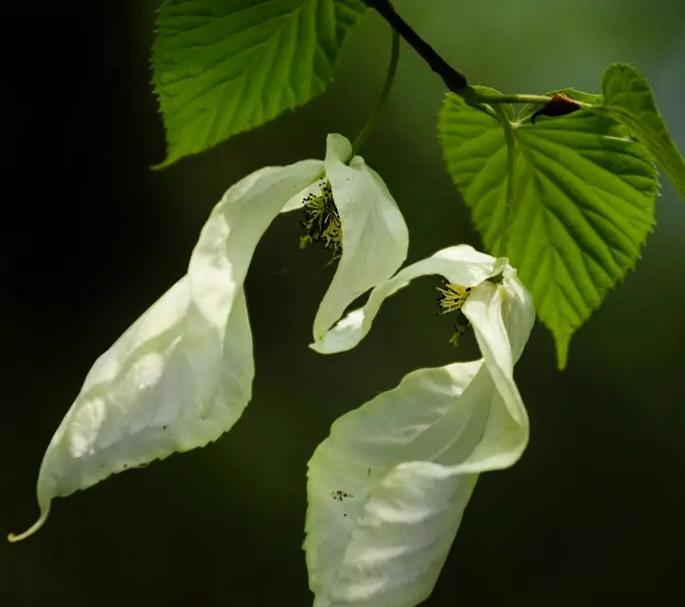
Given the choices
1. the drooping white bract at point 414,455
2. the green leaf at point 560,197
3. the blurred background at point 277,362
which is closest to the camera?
the drooping white bract at point 414,455

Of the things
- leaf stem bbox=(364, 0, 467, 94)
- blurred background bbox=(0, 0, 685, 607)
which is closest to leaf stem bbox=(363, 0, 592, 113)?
leaf stem bbox=(364, 0, 467, 94)

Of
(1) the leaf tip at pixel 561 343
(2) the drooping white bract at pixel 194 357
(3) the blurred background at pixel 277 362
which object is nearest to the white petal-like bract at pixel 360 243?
(2) the drooping white bract at pixel 194 357

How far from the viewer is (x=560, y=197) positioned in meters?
0.32

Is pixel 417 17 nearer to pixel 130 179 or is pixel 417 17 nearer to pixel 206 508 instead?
pixel 130 179

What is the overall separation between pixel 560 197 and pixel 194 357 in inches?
6.3

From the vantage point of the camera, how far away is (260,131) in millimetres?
974

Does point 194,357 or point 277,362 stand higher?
point 194,357

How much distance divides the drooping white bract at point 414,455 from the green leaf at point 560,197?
71 mm

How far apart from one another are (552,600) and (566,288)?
0.82 m

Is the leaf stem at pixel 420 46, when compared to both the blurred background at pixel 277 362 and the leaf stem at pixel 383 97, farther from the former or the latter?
the blurred background at pixel 277 362

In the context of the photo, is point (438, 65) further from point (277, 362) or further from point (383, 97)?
point (277, 362)

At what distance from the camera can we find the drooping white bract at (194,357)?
0.21 metres

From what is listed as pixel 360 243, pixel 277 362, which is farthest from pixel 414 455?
pixel 277 362

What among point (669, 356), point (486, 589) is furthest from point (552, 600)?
point (669, 356)
